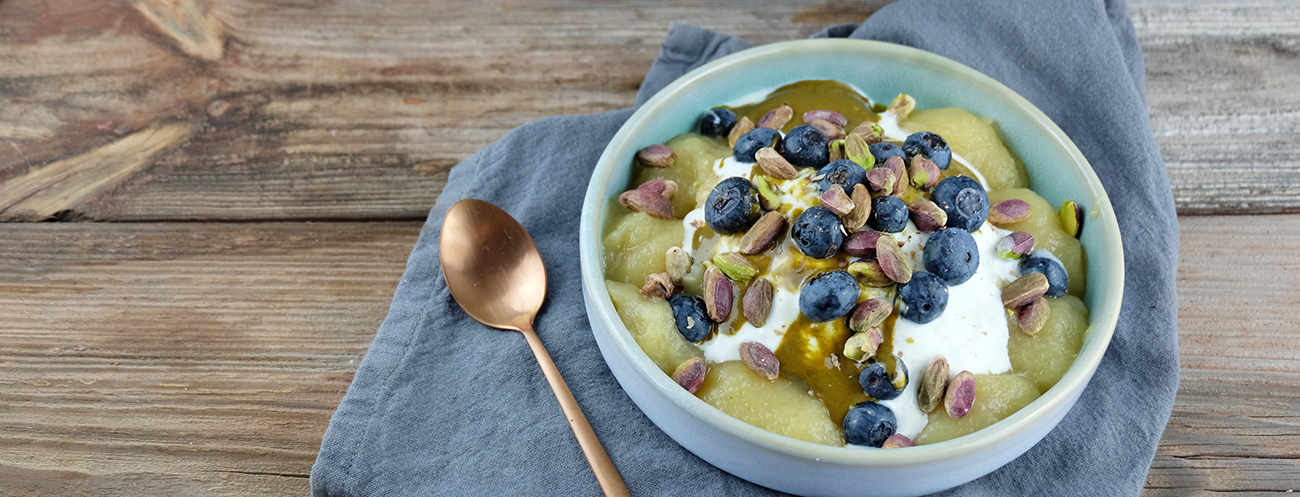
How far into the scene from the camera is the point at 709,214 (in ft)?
5.45

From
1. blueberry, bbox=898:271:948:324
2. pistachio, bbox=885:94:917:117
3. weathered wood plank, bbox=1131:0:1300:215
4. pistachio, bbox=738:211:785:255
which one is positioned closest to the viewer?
blueberry, bbox=898:271:948:324

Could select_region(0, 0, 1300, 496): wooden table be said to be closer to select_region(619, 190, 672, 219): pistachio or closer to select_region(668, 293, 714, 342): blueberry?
select_region(619, 190, 672, 219): pistachio

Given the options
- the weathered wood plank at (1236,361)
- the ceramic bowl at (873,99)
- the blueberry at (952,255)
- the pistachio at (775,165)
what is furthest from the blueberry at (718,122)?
the weathered wood plank at (1236,361)

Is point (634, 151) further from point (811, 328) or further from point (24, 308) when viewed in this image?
point (24, 308)

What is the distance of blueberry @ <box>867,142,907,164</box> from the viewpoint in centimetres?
173

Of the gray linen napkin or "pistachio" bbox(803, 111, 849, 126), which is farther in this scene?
"pistachio" bbox(803, 111, 849, 126)

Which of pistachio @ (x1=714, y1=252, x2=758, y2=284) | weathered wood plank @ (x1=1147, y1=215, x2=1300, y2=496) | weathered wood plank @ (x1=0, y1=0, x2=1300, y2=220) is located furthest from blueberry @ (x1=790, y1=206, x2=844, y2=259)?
weathered wood plank @ (x1=0, y1=0, x2=1300, y2=220)

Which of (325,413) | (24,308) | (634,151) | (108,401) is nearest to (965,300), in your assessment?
(634,151)

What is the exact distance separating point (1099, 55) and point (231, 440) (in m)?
2.36

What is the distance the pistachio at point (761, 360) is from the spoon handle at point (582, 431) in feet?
1.15

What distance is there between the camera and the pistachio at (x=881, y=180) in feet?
5.28

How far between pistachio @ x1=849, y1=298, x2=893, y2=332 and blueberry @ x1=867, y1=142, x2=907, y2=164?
370mm

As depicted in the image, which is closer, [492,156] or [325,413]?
[325,413]

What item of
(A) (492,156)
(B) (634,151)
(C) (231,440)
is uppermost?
(B) (634,151)
